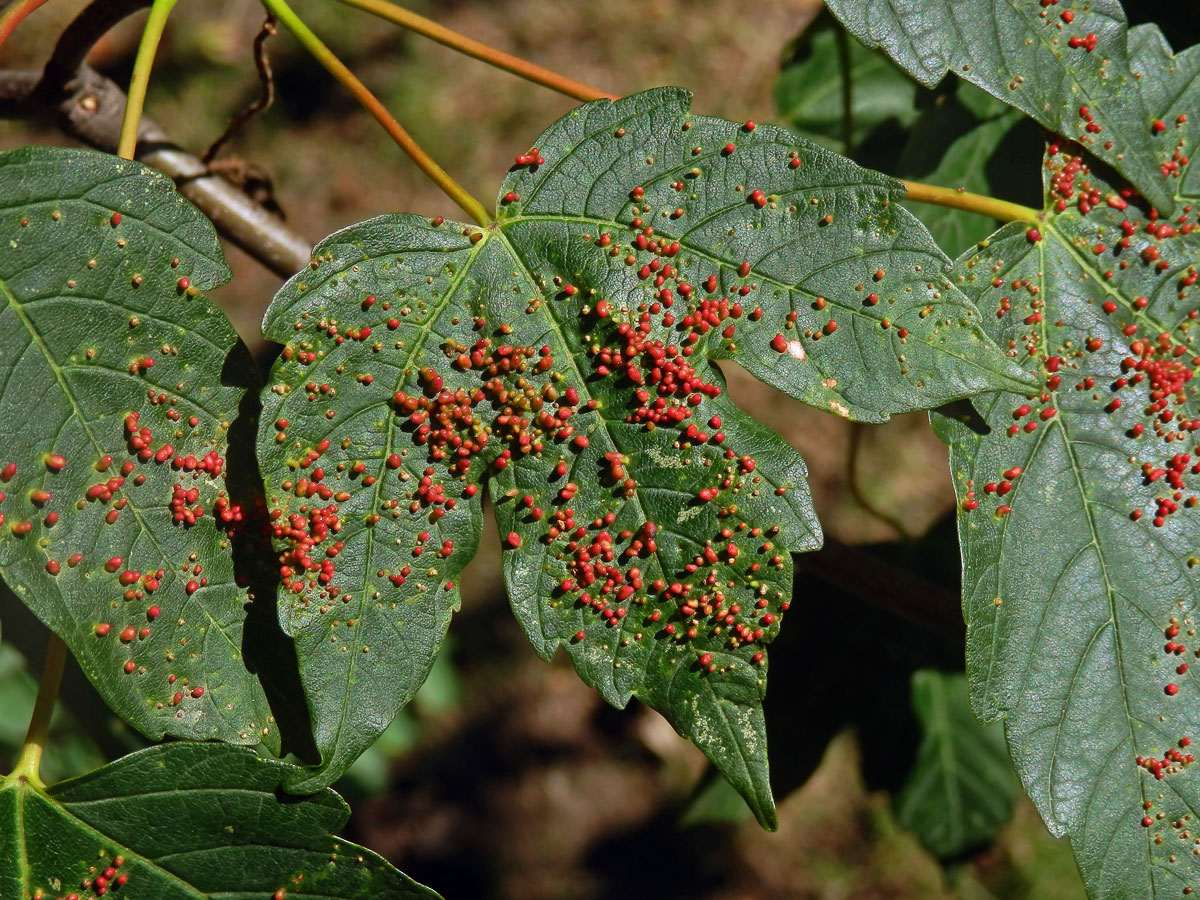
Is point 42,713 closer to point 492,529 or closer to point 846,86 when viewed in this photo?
point 846,86

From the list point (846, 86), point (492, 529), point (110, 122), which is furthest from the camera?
point (492, 529)

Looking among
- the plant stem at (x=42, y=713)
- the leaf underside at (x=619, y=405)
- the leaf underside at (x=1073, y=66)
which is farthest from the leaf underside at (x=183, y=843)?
the leaf underside at (x=1073, y=66)

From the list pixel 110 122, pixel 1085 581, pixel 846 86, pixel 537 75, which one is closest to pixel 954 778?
pixel 1085 581

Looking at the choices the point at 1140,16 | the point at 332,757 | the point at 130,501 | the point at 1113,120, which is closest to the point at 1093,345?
the point at 1113,120

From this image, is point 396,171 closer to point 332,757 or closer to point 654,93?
point 654,93

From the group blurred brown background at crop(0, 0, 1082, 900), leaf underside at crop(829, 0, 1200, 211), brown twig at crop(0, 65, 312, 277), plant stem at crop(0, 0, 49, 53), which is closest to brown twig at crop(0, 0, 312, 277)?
brown twig at crop(0, 65, 312, 277)

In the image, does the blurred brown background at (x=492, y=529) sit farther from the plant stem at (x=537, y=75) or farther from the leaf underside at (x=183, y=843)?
the plant stem at (x=537, y=75)
